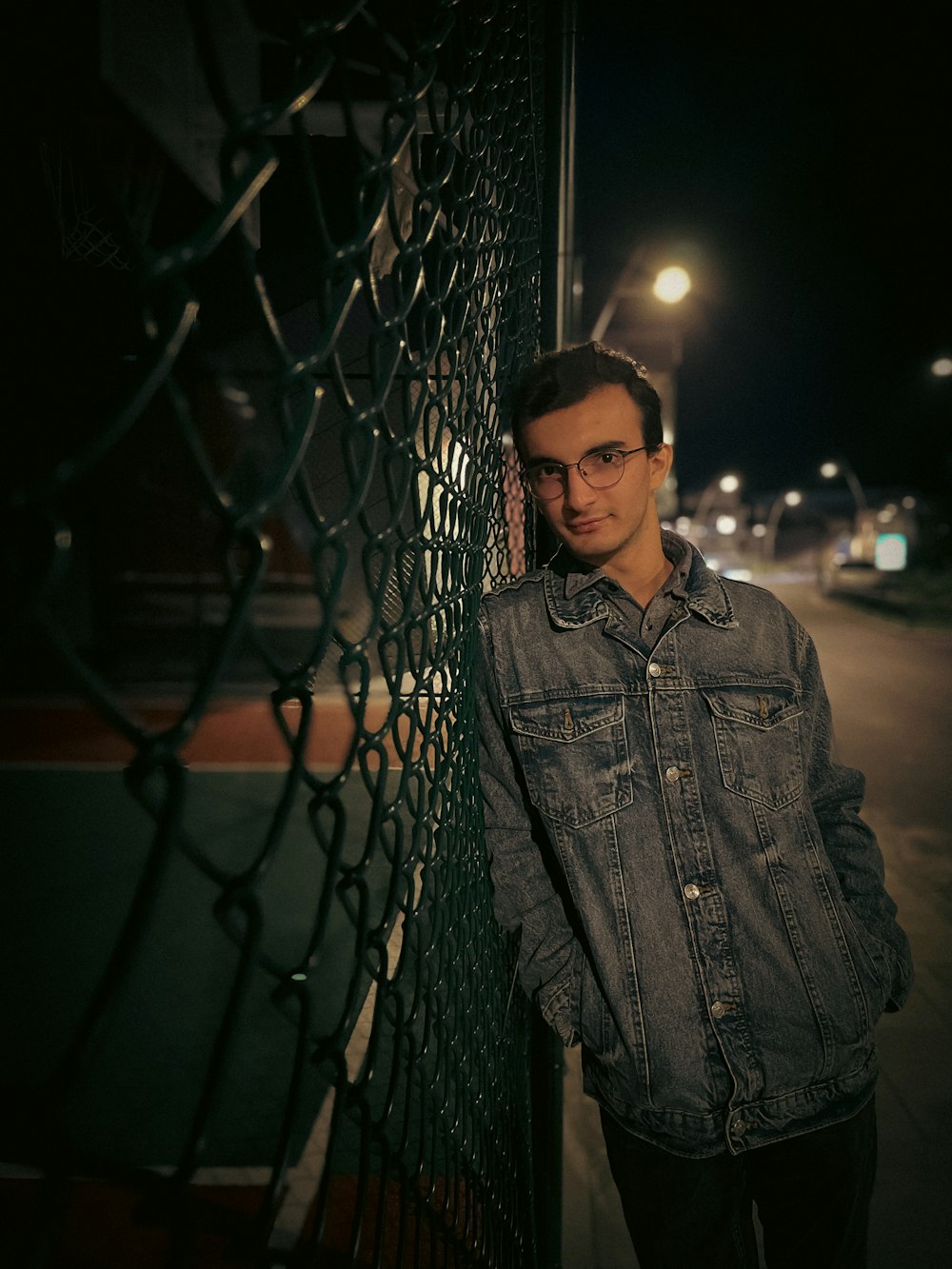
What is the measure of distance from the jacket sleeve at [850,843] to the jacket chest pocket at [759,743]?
0.10m

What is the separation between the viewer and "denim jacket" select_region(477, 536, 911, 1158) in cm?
153

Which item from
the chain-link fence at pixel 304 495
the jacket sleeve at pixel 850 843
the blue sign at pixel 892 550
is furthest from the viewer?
the blue sign at pixel 892 550

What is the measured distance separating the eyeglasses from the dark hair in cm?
11

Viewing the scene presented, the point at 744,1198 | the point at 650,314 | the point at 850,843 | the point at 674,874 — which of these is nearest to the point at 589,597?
the point at 674,874

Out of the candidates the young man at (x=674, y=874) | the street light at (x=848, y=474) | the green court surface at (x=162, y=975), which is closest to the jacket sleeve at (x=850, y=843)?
the young man at (x=674, y=874)

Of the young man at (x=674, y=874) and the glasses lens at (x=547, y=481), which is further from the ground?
the glasses lens at (x=547, y=481)

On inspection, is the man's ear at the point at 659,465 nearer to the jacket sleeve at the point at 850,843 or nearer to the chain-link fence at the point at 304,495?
the chain-link fence at the point at 304,495

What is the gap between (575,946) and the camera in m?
1.64

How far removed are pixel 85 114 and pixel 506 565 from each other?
5.24 feet

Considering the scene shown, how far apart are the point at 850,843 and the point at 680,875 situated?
522 millimetres

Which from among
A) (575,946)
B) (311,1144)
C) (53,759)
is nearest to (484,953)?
(575,946)

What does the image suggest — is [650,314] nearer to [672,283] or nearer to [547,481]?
[672,283]

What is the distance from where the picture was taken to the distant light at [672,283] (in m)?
9.58

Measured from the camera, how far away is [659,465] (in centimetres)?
186
